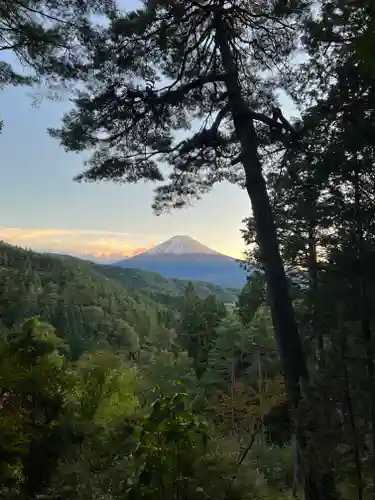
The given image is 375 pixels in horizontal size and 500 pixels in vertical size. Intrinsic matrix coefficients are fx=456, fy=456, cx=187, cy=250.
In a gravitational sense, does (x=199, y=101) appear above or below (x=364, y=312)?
above

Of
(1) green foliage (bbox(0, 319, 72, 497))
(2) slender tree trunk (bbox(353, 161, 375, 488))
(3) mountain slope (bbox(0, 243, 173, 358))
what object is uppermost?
(2) slender tree trunk (bbox(353, 161, 375, 488))

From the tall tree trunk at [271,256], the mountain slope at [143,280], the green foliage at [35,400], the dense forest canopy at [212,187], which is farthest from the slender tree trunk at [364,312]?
the mountain slope at [143,280]

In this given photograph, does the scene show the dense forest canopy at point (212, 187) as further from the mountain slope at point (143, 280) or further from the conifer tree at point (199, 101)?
the mountain slope at point (143, 280)

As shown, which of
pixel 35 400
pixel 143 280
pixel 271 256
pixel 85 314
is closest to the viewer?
pixel 35 400

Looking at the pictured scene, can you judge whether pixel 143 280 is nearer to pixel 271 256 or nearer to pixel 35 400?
pixel 271 256

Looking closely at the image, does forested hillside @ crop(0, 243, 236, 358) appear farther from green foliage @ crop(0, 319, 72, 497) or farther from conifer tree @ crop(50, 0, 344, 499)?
green foliage @ crop(0, 319, 72, 497)

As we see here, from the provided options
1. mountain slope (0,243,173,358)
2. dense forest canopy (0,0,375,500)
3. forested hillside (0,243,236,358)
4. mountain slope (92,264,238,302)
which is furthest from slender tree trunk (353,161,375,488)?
mountain slope (92,264,238,302)

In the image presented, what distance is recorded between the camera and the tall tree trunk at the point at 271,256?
408 centimetres

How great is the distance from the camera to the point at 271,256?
470 cm

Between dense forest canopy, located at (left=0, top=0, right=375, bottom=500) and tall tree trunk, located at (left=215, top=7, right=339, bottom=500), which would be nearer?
dense forest canopy, located at (left=0, top=0, right=375, bottom=500)

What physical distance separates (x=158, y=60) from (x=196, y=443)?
392cm

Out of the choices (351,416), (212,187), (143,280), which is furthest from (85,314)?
(143,280)

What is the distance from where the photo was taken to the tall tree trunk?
4.08 metres

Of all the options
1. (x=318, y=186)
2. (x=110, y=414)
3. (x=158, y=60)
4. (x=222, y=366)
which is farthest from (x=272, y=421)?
(x=158, y=60)
